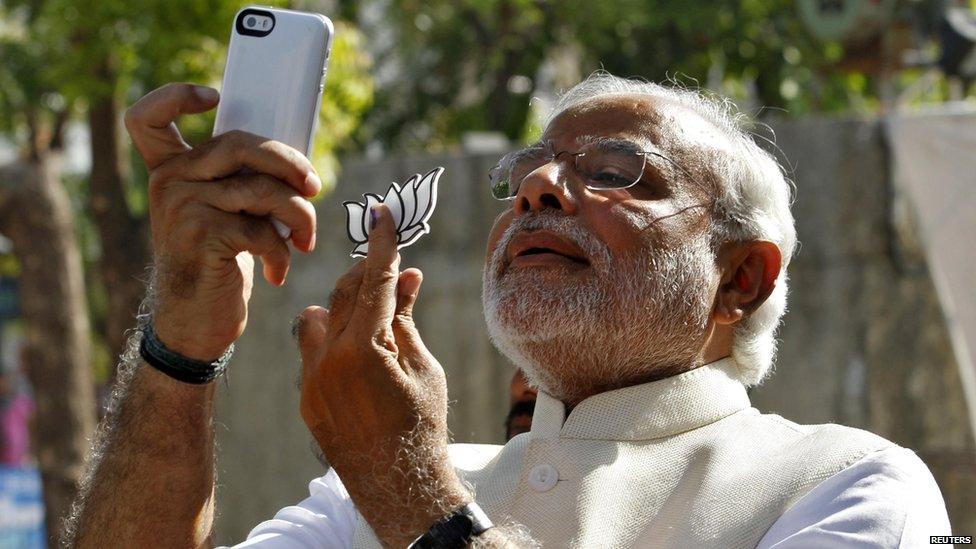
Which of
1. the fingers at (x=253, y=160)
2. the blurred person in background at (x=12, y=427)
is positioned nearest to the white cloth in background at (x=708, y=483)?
the fingers at (x=253, y=160)

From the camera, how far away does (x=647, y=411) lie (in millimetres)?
2457

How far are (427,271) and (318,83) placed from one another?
5997mm

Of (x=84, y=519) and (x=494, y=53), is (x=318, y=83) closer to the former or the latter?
(x=84, y=519)

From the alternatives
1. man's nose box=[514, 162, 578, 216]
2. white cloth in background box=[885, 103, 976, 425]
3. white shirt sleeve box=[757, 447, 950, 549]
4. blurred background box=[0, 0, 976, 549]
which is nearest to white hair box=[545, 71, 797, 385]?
man's nose box=[514, 162, 578, 216]

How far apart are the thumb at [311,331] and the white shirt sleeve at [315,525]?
54 cm

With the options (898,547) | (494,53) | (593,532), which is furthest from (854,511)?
(494,53)

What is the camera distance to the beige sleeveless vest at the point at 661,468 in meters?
2.23

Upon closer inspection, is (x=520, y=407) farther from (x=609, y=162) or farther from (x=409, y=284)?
(x=409, y=284)

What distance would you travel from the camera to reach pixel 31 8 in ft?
28.7

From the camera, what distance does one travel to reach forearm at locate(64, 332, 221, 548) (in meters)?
2.31

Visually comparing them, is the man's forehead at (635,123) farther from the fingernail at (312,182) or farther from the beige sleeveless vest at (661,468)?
the fingernail at (312,182)

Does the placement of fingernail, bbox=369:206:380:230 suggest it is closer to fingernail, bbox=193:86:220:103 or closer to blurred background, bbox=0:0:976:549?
fingernail, bbox=193:86:220:103

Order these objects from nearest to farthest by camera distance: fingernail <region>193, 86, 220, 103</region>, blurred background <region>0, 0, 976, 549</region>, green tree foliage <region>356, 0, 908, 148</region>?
fingernail <region>193, 86, 220, 103</region> < blurred background <region>0, 0, 976, 549</region> < green tree foliage <region>356, 0, 908, 148</region>

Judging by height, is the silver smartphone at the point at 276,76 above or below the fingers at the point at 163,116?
above
